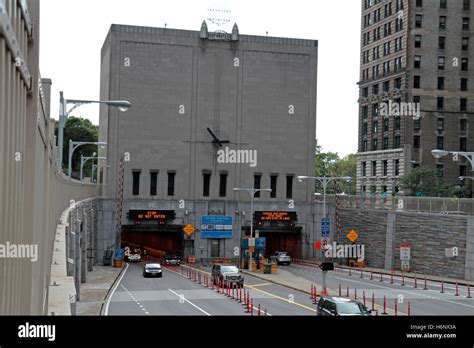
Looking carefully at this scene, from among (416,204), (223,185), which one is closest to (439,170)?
(223,185)

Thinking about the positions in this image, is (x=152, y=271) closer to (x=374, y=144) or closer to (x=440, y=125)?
(x=440, y=125)

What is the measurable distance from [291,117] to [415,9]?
86.6 feet

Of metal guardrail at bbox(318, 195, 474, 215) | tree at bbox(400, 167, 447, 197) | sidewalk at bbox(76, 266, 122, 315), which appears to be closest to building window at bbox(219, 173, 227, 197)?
metal guardrail at bbox(318, 195, 474, 215)

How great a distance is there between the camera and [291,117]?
71.8 m

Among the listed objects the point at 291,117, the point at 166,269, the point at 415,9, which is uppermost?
the point at 415,9

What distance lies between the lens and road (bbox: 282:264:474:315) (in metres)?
31.3

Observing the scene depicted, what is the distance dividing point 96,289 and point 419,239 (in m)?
25.2

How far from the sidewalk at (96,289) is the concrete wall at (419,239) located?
21.6 m

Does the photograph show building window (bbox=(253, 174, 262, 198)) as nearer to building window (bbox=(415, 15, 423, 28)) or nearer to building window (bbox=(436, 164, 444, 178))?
building window (bbox=(436, 164, 444, 178))

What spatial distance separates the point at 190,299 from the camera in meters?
36.2

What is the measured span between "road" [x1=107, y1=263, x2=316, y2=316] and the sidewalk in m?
0.63
